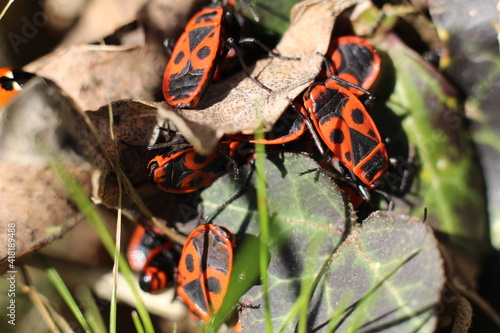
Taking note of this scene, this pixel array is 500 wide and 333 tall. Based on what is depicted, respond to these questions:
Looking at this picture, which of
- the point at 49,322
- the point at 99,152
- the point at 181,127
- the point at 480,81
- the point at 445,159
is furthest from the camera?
the point at 480,81

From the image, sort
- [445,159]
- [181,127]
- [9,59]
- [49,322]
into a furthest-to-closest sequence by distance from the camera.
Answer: [9,59] < [445,159] < [49,322] < [181,127]

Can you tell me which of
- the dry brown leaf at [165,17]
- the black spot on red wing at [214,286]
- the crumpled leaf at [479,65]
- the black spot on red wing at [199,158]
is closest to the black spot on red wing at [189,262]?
the black spot on red wing at [214,286]

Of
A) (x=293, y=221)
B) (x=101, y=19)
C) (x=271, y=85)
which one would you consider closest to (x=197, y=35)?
(x=271, y=85)

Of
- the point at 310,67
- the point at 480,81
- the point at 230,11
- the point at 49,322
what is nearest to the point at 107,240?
the point at 49,322

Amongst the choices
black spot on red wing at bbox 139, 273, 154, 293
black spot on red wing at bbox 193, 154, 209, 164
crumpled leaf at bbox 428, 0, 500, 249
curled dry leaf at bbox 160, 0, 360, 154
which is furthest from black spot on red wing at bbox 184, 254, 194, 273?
crumpled leaf at bbox 428, 0, 500, 249

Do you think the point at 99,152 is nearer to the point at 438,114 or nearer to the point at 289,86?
the point at 289,86

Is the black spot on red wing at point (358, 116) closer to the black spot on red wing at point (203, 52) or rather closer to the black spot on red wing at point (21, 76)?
the black spot on red wing at point (203, 52)

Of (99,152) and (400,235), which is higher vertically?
(99,152)
